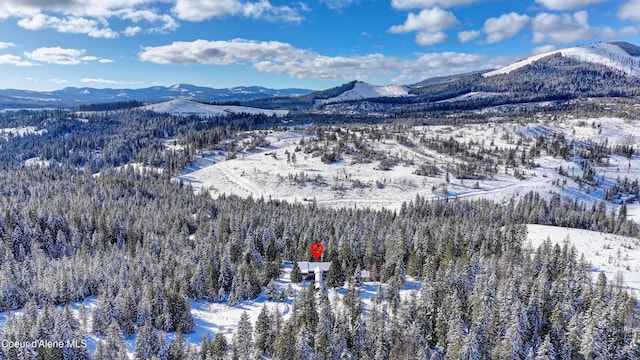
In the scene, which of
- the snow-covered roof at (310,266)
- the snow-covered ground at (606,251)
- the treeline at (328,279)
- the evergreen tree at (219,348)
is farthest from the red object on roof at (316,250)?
the snow-covered ground at (606,251)

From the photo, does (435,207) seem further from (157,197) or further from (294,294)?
(157,197)

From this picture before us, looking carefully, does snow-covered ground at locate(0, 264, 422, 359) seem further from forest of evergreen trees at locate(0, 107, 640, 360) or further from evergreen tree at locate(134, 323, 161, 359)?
evergreen tree at locate(134, 323, 161, 359)

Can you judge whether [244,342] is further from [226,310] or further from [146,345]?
[226,310]

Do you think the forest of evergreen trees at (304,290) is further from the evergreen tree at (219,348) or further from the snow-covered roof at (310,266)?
the snow-covered roof at (310,266)

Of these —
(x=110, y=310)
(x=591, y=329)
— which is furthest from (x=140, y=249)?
(x=591, y=329)

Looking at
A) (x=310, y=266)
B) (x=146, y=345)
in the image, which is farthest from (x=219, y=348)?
(x=310, y=266)

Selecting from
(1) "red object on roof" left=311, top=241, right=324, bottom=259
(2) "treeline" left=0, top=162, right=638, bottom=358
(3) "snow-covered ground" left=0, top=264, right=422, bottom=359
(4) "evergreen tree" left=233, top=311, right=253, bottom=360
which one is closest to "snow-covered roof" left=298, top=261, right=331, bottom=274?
(2) "treeline" left=0, top=162, right=638, bottom=358
